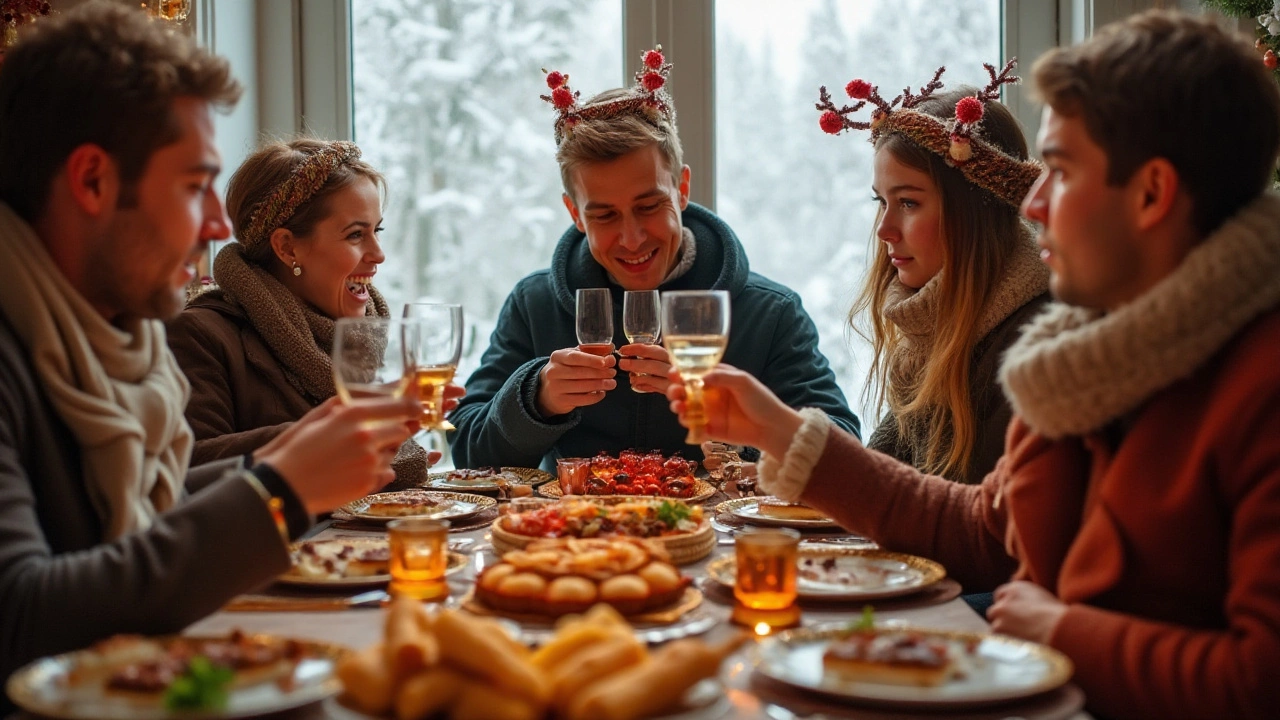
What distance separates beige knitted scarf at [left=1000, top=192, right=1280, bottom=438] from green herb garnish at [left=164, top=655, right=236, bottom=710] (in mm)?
1135

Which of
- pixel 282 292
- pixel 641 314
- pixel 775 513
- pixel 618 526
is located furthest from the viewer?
A: pixel 282 292

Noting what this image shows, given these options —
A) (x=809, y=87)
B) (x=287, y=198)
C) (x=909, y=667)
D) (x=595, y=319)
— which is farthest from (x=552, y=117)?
(x=909, y=667)

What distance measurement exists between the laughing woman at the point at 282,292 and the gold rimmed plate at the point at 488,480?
111mm

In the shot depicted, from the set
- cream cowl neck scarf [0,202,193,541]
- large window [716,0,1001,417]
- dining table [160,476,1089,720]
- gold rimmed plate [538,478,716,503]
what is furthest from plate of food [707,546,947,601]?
large window [716,0,1001,417]

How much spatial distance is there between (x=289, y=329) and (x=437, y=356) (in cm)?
127

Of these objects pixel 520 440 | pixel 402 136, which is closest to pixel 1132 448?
pixel 520 440

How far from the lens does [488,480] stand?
2947mm

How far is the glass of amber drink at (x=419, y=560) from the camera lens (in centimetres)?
177

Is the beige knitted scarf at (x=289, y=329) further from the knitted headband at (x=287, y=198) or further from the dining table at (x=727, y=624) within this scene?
the dining table at (x=727, y=624)

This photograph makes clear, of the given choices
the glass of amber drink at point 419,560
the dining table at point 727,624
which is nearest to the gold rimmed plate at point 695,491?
the dining table at point 727,624

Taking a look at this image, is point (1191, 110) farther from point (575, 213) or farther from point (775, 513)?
point (575, 213)

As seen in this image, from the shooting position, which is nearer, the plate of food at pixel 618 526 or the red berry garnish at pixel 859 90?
the plate of food at pixel 618 526

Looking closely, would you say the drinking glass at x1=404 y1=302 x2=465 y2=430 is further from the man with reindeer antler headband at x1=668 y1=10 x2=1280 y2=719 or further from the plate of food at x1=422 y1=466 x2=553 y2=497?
the man with reindeer antler headband at x1=668 y1=10 x2=1280 y2=719

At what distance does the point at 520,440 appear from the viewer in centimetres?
334
